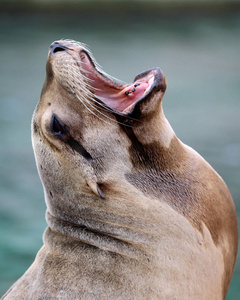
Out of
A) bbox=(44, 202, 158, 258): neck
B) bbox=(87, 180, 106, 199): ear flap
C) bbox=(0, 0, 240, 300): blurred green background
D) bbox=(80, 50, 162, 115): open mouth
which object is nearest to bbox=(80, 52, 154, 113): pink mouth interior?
bbox=(80, 50, 162, 115): open mouth

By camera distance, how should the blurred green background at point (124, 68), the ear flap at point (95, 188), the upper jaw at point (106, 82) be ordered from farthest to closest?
the blurred green background at point (124, 68)
the upper jaw at point (106, 82)
the ear flap at point (95, 188)

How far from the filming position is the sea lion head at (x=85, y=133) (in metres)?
1.99

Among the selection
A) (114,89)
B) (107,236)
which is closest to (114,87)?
(114,89)

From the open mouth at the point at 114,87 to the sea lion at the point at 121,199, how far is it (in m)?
0.02

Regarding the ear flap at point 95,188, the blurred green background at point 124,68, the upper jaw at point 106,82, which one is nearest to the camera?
the ear flap at point 95,188

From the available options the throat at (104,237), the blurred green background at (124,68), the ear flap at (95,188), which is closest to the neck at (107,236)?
the throat at (104,237)

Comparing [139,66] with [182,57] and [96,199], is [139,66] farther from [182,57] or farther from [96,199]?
[96,199]

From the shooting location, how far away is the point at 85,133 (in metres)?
2.00

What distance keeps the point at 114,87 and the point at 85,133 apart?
0.26 m

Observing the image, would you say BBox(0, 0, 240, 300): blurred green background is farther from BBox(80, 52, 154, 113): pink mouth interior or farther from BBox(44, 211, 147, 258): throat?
BBox(80, 52, 154, 113): pink mouth interior

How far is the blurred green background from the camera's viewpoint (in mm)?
4479

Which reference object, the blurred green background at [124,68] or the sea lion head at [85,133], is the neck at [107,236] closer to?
the sea lion head at [85,133]

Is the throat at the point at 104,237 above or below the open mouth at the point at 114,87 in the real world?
below

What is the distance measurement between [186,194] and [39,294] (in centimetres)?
64
